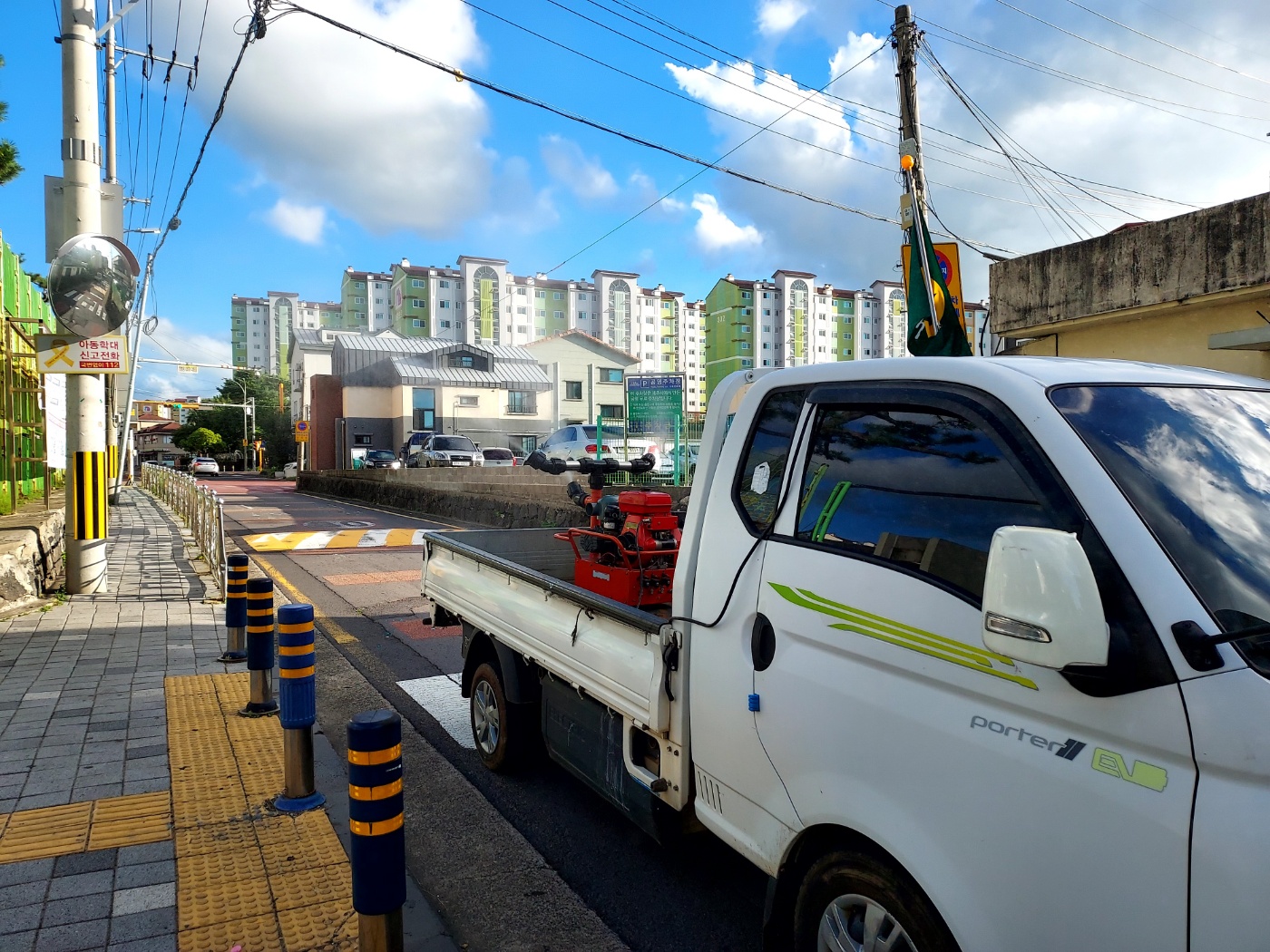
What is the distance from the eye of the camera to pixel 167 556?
13375 mm

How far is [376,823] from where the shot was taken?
8.73ft

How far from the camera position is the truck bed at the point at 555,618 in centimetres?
319

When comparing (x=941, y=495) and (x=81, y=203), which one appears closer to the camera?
(x=941, y=495)

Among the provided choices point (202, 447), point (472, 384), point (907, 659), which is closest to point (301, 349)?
point (472, 384)

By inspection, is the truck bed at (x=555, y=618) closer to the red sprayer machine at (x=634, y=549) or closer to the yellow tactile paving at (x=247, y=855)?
the red sprayer machine at (x=634, y=549)

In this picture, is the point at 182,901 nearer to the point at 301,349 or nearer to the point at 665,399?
the point at 665,399

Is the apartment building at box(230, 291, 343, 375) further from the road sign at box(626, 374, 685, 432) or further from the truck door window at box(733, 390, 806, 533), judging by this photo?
the truck door window at box(733, 390, 806, 533)

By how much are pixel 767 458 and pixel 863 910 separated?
4.61 feet

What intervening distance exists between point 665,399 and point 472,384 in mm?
35885

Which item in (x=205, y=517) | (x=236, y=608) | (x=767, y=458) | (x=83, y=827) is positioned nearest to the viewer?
(x=767, y=458)

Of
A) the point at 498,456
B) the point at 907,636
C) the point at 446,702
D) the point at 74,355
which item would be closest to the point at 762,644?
the point at 907,636

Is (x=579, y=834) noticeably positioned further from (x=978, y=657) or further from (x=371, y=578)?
(x=371, y=578)

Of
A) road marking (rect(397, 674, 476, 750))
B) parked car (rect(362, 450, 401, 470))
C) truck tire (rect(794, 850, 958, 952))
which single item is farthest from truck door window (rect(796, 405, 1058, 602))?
parked car (rect(362, 450, 401, 470))

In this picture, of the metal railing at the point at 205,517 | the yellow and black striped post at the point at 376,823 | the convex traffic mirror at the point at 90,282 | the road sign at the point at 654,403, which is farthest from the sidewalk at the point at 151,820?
the road sign at the point at 654,403
